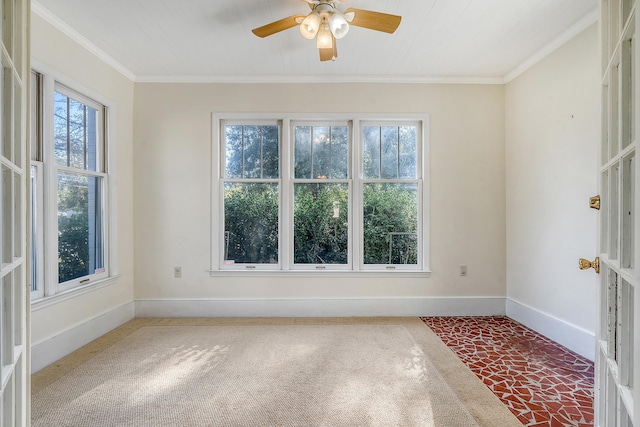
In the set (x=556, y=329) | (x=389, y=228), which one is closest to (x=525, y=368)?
(x=556, y=329)

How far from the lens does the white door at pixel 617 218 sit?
1.06 m

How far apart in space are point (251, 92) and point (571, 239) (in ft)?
11.4

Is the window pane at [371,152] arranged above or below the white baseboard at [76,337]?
above

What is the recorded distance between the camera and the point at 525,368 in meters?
2.50

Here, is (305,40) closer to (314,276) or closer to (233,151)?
(233,151)

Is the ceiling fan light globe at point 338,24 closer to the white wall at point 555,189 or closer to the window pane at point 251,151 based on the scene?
the window pane at point 251,151

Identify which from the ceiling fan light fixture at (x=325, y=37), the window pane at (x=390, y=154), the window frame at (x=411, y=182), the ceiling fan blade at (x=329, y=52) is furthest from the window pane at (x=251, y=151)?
the ceiling fan light fixture at (x=325, y=37)

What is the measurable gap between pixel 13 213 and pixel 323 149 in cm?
301

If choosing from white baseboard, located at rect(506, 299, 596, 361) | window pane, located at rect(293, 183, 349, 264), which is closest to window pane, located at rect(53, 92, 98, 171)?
window pane, located at rect(293, 183, 349, 264)

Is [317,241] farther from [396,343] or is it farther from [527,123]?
[527,123]

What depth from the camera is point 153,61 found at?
3.33 meters

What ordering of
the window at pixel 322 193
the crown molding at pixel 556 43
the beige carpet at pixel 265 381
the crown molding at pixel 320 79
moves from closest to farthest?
1. the beige carpet at pixel 265 381
2. the crown molding at pixel 556 43
3. the crown molding at pixel 320 79
4. the window at pixel 322 193

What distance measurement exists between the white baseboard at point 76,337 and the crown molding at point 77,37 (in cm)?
249

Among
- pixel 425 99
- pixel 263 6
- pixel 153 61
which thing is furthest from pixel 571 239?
pixel 153 61
